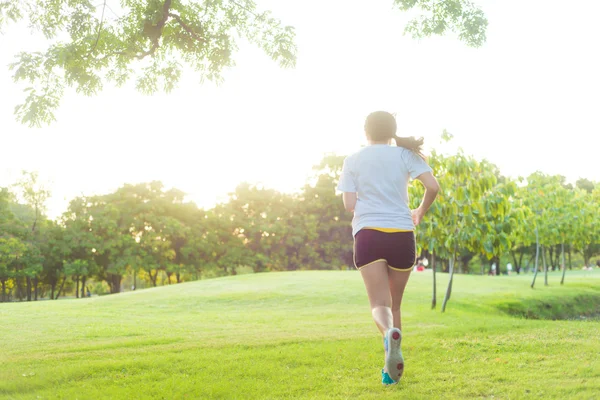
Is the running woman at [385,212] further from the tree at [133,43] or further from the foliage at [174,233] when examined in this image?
the foliage at [174,233]

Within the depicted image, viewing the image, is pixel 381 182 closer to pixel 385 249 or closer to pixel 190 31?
pixel 385 249

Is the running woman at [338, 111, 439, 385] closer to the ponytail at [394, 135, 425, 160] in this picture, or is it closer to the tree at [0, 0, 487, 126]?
the ponytail at [394, 135, 425, 160]

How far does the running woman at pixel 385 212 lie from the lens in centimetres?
538

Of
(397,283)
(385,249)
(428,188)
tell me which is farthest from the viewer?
(428,188)

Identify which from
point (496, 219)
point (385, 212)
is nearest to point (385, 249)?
point (385, 212)

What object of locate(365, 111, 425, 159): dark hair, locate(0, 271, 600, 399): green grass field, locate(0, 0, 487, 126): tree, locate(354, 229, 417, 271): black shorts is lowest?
locate(0, 271, 600, 399): green grass field

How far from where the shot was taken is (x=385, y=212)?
215 inches

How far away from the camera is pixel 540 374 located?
20.9 ft

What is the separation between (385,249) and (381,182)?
2.17 feet

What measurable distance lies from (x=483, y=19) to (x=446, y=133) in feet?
20.1

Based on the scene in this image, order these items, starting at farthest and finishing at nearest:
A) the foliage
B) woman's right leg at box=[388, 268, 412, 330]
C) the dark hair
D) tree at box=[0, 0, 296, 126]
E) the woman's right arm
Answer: the foliage, tree at box=[0, 0, 296, 126], the dark hair, the woman's right arm, woman's right leg at box=[388, 268, 412, 330]

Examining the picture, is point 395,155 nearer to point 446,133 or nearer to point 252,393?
point 252,393

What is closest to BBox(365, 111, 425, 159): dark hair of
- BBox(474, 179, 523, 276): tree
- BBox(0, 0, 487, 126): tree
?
BBox(0, 0, 487, 126): tree

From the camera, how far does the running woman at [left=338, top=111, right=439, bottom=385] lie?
5375 mm
